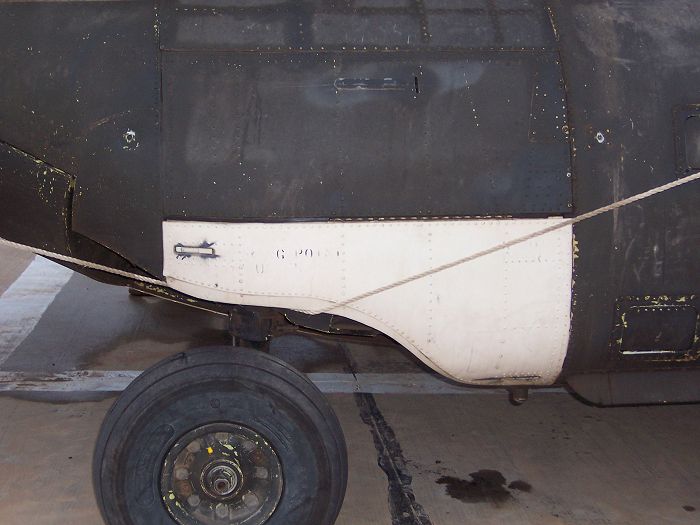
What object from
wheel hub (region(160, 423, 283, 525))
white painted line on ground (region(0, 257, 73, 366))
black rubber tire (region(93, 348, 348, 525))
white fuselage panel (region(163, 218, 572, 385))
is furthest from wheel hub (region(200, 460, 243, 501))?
white painted line on ground (region(0, 257, 73, 366))

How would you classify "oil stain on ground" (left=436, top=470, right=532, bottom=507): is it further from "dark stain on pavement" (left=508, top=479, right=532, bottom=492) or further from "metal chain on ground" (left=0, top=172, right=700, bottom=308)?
"metal chain on ground" (left=0, top=172, right=700, bottom=308)

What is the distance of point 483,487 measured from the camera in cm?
519

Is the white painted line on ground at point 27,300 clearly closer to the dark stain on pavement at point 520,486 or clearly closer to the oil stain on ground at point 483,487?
the oil stain on ground at point 483,487

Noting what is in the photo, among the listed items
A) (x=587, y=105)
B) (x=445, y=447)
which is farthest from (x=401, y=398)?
(x=587, y=105)

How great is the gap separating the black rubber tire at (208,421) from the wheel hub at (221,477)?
4cm

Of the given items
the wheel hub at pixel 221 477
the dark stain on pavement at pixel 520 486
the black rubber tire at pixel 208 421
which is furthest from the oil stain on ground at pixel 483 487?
the wheel hub at pixel 221 477

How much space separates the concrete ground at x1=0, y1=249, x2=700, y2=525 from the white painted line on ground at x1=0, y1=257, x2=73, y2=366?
0.10ft

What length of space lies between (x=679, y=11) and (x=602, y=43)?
18.7 inches

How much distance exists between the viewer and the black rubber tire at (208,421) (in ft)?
13.7

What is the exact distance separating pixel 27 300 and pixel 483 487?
15.3 ft

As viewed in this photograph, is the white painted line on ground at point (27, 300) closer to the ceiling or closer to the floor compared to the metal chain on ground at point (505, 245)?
closer to the floor

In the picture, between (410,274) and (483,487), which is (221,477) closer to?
(410,274)

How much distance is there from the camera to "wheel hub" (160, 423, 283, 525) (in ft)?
13.9

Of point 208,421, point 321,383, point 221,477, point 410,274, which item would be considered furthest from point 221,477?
point 321,383
